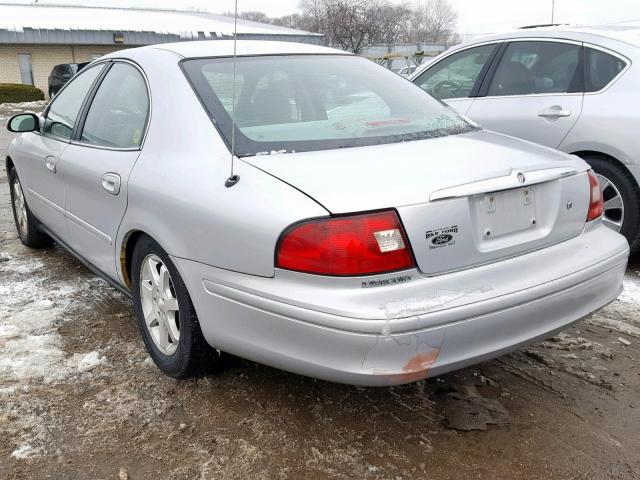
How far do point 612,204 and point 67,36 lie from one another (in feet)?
100.0

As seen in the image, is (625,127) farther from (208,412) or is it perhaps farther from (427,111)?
(208,412)

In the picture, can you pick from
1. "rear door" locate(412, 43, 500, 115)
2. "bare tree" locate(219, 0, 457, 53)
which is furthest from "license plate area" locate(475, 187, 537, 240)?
"bare tree" locate(219, 0, 457, 53)

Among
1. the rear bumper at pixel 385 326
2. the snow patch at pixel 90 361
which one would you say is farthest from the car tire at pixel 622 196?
the snow patch at pixel 90 361

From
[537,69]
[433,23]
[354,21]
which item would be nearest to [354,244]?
[537,69]

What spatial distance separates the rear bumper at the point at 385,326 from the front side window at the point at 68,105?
177 cm

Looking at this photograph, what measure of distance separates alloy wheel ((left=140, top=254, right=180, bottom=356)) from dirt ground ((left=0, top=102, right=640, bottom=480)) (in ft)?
0.66

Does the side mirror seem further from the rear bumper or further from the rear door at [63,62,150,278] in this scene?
the rear bumper

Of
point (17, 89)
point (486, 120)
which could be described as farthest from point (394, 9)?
point (486, 120)

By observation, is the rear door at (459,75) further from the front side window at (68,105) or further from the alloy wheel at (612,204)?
the front side window at (68,105)

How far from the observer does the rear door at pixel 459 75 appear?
5262mm

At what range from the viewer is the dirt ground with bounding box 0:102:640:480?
2408 mm

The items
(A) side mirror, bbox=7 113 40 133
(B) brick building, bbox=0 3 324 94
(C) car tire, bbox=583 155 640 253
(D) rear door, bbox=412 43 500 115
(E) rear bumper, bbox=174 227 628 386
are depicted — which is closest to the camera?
(E) rear bumper, bbox=174 227 628 386

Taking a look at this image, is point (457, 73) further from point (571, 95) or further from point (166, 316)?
point (166, 316)

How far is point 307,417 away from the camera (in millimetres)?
2719
